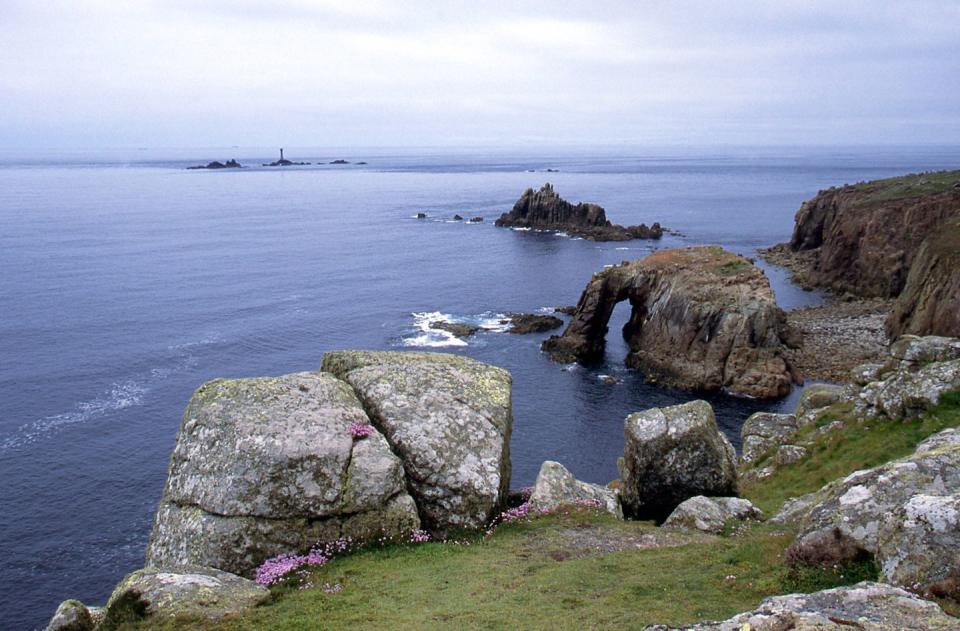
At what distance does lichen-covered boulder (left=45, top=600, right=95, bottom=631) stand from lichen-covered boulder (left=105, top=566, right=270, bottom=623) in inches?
39.1

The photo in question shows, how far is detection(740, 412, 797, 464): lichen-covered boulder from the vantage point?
134 feet

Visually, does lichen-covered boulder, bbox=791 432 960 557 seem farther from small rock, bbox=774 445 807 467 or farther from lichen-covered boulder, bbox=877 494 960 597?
small rock, bbox=774 445 807 467

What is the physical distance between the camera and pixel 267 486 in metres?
20.2

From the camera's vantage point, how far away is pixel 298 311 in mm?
94812

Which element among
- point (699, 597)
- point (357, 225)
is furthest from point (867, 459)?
point (357, 225)

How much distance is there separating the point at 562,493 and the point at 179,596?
1355cm

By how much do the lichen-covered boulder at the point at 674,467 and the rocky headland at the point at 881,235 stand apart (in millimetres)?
56605

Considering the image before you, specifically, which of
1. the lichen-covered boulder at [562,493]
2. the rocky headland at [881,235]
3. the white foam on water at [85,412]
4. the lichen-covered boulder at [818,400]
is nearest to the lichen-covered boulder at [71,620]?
the lichen-covered boulder at [562,493]

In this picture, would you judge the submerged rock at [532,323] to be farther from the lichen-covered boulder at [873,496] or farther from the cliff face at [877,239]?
the lichen-covered boulder at [873,496]

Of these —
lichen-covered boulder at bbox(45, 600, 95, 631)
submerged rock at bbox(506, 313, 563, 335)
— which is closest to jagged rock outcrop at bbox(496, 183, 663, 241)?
submerged rock at bbox(506, 313, 563, 335)

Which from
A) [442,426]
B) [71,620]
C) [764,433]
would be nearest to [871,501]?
[442,426]

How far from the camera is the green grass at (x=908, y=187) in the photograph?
114 m

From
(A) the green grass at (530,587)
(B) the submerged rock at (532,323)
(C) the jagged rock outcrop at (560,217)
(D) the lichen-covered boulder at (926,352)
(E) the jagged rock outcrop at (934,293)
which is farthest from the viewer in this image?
(C) the jagged rock outcrop at (560,217)

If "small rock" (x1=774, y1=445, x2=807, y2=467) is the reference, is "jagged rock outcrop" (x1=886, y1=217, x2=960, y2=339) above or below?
above
